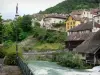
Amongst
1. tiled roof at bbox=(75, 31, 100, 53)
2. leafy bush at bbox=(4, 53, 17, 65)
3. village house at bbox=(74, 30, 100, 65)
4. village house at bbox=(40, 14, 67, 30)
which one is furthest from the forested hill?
leafy bush at bbox=(4, 53, 17, 65)

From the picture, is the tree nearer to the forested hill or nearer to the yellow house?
the yellow house

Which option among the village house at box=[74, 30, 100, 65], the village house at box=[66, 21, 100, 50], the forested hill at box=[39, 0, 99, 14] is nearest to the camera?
the village house at box=[74, 30, 100, 65]

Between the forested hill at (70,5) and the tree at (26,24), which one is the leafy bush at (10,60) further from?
the forested hill at (70,5)

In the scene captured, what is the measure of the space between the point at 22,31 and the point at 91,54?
5318 centimetres

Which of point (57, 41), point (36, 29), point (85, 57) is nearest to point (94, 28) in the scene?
point (57, 41)

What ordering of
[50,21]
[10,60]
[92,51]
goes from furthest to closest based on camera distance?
[50,21]
[92,51]
[10,60]

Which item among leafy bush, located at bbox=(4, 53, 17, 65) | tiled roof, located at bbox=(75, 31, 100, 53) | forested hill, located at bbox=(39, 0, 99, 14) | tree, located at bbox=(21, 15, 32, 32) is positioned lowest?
leafy bush, located at bbox=(4, 53, 17, 65)

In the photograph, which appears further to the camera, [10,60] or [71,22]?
[71,22]

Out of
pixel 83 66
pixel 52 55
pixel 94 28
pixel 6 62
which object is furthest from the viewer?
pixel 94 28

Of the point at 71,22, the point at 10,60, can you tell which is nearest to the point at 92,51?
the point at 10,60

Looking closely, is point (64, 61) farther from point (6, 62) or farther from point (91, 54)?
point (6, 62)

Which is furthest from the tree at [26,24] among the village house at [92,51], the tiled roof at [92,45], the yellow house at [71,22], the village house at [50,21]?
the village house at [92,51]

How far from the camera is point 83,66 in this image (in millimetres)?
46781

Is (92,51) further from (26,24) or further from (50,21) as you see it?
(50,21)
